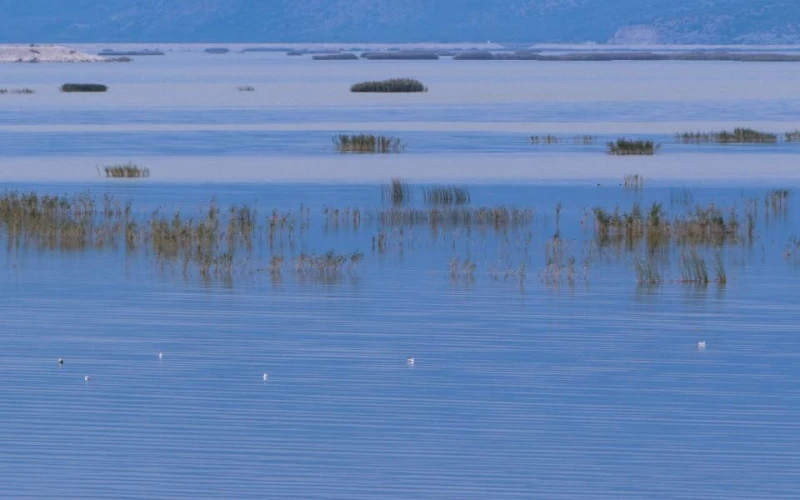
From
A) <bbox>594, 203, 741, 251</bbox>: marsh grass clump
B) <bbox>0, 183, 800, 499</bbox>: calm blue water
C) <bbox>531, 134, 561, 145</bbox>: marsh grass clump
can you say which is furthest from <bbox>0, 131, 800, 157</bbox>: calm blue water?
<bbox>0, 183, 800, 499</bbox>: calm blue water

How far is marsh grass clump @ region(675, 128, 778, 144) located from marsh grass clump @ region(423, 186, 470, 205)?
56.7 feet

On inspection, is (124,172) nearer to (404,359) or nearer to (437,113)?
(404,359)

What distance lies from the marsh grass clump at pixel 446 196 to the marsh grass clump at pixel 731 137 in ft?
56.7

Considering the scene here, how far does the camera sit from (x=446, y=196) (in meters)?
32.2

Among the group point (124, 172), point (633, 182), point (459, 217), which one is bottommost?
point (459, 217)

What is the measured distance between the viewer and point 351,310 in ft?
65.7

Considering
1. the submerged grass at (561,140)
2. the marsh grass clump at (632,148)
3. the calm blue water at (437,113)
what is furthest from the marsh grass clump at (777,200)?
the calm blue water at (437,113)

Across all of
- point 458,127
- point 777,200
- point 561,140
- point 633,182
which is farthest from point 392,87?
point 777,200

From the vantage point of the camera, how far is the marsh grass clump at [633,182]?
35.6m

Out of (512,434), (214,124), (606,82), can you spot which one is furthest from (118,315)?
(606,82)

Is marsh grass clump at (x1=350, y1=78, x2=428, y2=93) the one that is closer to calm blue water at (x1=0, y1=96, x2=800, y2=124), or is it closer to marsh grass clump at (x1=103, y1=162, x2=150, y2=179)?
calm blue water at (x1=0, y1=96, x2=800, y2=124)

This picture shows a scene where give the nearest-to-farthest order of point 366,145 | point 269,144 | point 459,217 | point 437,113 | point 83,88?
point 459,217 → point 366,145 → point 269,144 → point 437,113 → point 83,88

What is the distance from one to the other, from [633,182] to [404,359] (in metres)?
20.1

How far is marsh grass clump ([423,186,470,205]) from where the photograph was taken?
31969mm
